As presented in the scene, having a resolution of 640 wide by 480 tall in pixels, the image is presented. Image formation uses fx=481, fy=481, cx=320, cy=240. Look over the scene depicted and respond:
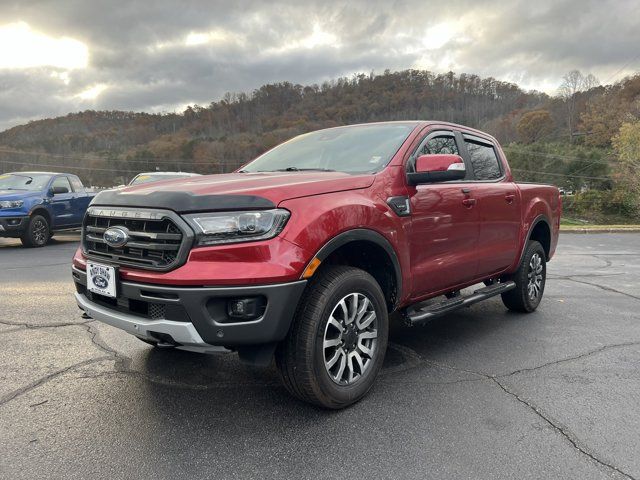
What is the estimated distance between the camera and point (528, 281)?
5254mm

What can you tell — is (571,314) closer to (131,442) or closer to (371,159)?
(371,159)

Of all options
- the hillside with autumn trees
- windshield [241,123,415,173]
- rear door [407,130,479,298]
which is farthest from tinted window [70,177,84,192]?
the hillside with autumn trees

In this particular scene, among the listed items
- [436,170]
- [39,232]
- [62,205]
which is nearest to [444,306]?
[436,170]

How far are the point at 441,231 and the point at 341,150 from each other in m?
1.04

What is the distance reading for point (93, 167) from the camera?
5906 cm

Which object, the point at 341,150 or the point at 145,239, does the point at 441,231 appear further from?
the point at 145,239

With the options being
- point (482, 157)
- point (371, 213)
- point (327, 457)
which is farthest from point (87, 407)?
point (482, 157)

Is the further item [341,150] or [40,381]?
[341,150]

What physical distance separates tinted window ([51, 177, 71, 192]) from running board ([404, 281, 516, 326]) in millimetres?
10921

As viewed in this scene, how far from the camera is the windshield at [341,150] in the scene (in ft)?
11.9

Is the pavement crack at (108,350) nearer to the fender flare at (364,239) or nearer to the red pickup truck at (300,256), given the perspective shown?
the red pickup truck at (300,256)

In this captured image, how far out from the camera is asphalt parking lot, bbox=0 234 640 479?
2.41m

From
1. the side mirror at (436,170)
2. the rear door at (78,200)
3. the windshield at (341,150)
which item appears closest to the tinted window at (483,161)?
the windshield at (341,150)

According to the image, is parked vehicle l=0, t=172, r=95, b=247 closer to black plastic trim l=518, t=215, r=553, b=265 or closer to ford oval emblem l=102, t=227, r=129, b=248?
ford oval emblem l=102, t=227, r=129, b=248
